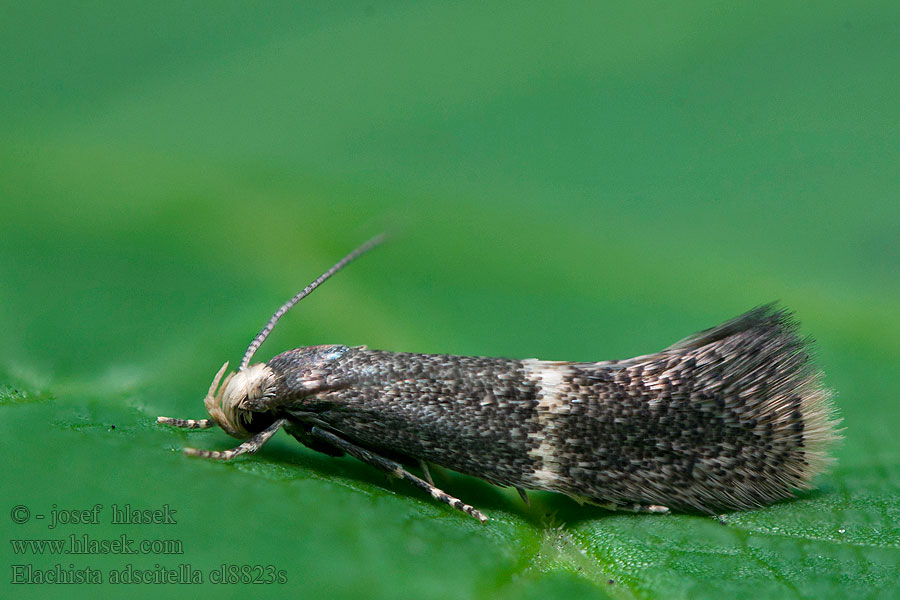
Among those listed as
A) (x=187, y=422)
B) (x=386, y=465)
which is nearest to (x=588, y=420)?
(x=386, y=465)

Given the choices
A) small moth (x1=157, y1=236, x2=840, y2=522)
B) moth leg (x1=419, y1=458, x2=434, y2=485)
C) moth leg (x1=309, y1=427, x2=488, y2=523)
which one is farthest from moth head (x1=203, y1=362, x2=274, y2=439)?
moth leg (x1=419, y1=458, x2=434, y2=485)

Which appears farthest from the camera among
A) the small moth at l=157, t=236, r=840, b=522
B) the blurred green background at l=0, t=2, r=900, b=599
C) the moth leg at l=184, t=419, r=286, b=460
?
the small moth at l=157, t=236, r=840, b=522

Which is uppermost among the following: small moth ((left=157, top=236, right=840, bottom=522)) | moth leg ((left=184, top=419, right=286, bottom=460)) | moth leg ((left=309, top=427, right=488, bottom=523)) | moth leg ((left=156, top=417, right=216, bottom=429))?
small moth ((left=157, top=236, right=840, bottom=522))

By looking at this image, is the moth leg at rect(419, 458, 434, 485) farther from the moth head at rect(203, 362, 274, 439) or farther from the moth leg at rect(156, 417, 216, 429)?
the moth leg at rect(156, 417, 216, 429)

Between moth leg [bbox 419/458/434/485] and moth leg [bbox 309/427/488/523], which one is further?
moth leg [bbox 419/458/434/485]

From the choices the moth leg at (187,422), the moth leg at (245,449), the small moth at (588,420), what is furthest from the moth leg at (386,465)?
the moth leg at (187,422)

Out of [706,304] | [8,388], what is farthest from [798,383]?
[8,388]

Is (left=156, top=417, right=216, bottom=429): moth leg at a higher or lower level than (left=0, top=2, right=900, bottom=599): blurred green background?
lower
